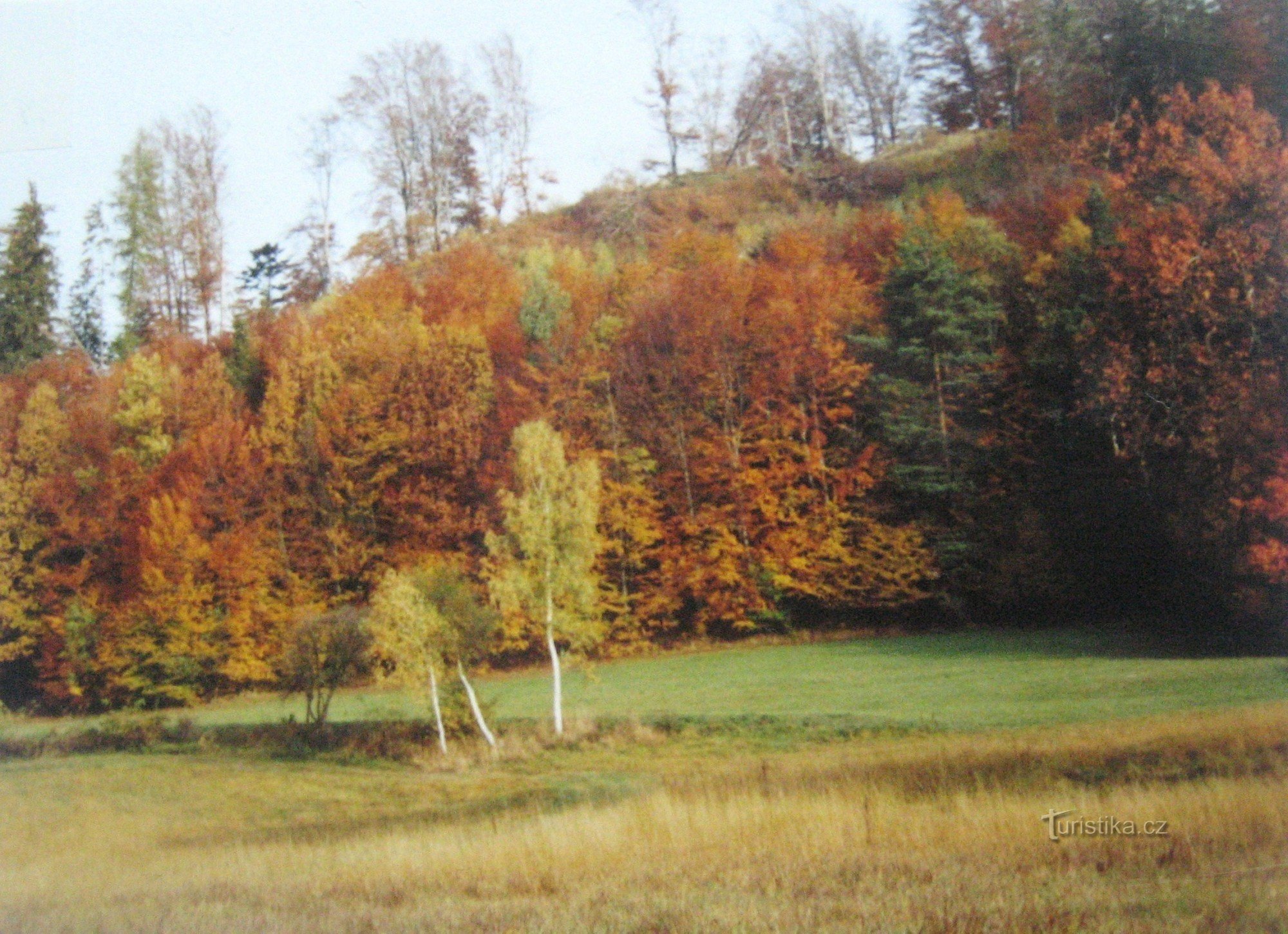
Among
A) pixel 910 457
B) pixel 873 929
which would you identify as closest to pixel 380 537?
pixel 910 457

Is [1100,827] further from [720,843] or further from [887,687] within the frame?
[887,687]

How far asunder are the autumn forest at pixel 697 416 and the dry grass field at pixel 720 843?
5.09m

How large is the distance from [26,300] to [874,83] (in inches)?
1736

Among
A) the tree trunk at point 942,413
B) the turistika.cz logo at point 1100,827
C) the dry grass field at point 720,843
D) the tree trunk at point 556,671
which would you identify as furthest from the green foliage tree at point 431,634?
the tree trunk at point 942,413

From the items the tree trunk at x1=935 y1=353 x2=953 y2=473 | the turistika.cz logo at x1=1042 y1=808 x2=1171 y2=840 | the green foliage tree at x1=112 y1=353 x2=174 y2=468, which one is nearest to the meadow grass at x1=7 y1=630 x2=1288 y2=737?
the turistika.cz logo at x1=1042 y1=808 x2=1171 y2=840

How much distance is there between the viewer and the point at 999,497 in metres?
27.2

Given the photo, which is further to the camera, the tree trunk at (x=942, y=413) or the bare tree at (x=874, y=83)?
the bare tree at (x=874, y=83)

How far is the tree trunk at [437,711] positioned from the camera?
58.6ft

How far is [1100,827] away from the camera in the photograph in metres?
8.41

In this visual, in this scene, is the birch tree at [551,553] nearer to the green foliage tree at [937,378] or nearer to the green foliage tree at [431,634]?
the green foliage tree at [431,634]

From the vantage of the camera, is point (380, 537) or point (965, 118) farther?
point (965, 118)

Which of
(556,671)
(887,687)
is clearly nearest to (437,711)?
(556,671)

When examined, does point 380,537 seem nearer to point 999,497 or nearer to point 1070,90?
point 999,497

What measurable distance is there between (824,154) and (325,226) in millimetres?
30105
